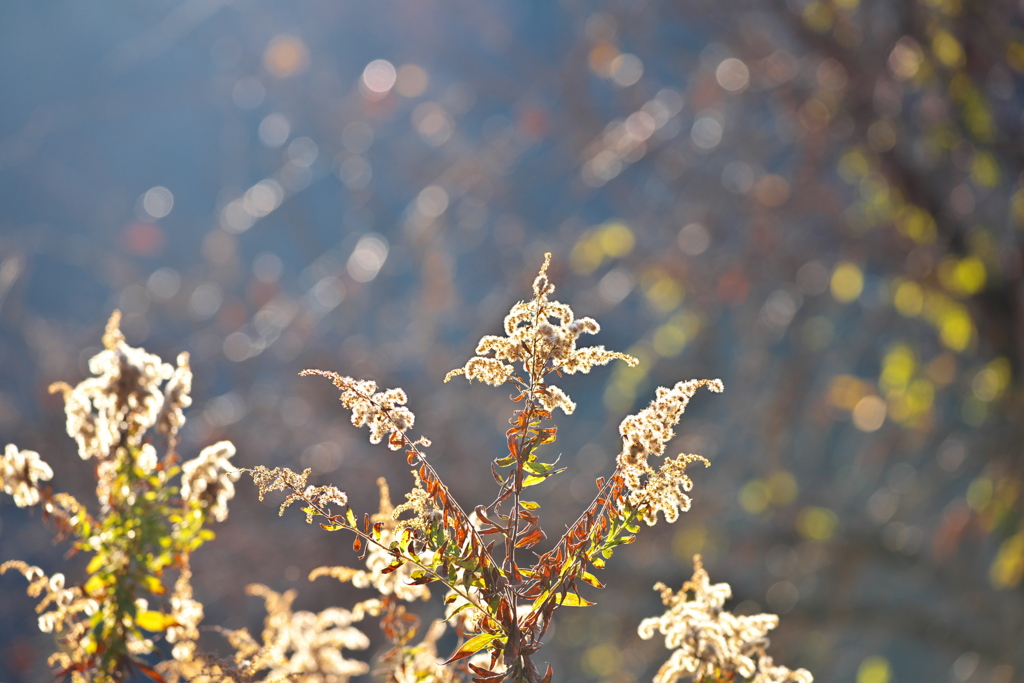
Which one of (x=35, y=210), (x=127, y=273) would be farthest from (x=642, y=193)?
(x=35, y=210)

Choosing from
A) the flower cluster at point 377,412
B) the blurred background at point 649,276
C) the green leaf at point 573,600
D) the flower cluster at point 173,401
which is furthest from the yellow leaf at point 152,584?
the blurred background at point 649,276

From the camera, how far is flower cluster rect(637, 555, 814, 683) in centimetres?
79

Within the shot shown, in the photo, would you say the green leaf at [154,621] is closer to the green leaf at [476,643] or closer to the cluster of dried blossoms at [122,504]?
the cluster of dried blossoms at [122,504]

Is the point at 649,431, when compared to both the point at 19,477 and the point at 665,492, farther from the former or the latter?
the point at 19,477

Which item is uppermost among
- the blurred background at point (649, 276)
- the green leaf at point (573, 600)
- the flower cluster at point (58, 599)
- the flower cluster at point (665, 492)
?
the blurred background at point (649, 276)

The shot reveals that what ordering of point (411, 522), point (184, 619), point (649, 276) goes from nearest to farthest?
1. point (411, 522)
2. point (184, 619)
3. point (649, 276)

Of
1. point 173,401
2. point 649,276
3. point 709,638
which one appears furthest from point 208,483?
point 649,276

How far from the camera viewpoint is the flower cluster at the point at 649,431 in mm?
718

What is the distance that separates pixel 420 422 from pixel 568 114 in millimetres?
1426

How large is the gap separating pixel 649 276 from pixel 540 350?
105 inches

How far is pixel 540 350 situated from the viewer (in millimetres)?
728

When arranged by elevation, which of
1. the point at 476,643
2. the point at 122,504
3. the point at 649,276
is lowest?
the point at 476,643

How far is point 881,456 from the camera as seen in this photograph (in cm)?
346

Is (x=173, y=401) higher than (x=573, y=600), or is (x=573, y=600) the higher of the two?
(x=173, y=401)
